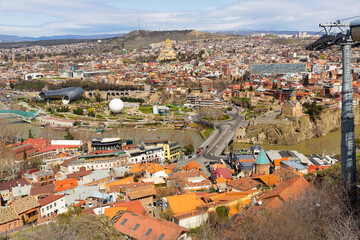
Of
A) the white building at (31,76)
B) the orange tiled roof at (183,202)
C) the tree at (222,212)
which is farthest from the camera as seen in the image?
the white building at (31,76)

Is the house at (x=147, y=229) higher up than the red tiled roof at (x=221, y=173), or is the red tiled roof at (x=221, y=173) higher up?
the house at (x=147, y=229)

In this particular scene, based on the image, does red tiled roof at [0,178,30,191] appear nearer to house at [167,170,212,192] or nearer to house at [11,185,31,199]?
house at [11,185,31,199]

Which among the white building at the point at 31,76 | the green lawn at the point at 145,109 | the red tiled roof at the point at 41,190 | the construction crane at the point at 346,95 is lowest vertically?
the green lawn at the point at 145,109

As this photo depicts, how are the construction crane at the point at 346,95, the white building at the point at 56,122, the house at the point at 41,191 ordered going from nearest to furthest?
1. the construction crane at the point at 346,95
2. the house at the point at 41,191
3. the white building at the point at 56,122

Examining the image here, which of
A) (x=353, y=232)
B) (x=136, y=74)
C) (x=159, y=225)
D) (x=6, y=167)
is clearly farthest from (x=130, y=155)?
(x=136, y=74)

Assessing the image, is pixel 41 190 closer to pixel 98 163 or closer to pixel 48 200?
pixel 48 200

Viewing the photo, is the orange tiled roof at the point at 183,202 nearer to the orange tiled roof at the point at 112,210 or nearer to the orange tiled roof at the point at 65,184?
the orange tiled roof at the point at 112,210

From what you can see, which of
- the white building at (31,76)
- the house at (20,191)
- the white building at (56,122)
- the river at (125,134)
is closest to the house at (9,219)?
the house at (20,191)
